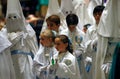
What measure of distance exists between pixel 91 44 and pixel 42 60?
23.6 inches

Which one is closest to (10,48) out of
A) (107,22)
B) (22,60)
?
(22,60)

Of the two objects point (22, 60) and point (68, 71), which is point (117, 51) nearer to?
point (68, 71)

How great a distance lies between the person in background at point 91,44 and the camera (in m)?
4.25

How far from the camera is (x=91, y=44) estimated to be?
4.28 metres

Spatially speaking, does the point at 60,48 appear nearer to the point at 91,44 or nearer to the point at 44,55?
the point at 44,55

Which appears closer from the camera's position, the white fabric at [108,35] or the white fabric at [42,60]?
the white fabric at [108,35]

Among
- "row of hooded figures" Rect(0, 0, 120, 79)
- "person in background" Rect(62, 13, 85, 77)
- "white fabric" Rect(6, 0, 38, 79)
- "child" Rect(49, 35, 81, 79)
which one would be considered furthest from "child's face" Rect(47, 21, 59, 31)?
"child" Rect(49, 35, 81, 79)

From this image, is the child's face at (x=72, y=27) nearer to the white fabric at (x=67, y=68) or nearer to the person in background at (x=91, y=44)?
the person in background at (x=91, y=44)

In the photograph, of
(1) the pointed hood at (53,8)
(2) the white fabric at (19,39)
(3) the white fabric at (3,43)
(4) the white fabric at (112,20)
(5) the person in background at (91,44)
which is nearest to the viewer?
(4) the white fabric at (112,20)

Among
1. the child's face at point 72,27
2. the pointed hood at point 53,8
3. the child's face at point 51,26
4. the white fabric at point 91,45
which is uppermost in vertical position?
the pointed hood at point 53,8

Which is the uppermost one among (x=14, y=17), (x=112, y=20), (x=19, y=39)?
(x=112, y=20)

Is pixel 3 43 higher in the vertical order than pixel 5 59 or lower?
higher

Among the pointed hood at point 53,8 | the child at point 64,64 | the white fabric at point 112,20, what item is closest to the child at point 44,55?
the child at point 64,64

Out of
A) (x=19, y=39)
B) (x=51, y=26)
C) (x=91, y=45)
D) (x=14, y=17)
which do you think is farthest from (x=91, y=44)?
(x=14, y=17)
